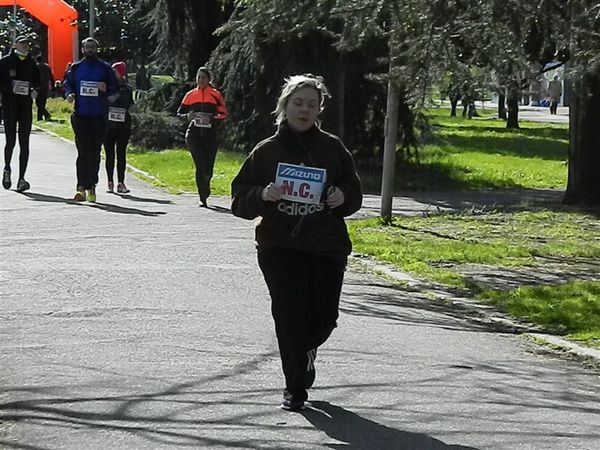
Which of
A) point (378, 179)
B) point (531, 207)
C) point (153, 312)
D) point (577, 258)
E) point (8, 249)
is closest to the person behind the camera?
point (153, 312)

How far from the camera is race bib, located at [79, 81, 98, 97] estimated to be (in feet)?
58.1

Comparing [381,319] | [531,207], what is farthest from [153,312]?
[531,207]

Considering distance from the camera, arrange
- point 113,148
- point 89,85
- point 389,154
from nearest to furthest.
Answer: point 389,154, point 89,85, point 113,148

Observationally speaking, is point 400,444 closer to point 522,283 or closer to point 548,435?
Result: point 548,435

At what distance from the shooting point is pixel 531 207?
20.1 metres

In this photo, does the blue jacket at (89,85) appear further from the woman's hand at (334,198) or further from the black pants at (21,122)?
the woman's hand at (334,198)

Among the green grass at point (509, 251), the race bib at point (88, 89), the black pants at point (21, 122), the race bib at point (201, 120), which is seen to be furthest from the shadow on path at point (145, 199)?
the green grass at point (509, 251)

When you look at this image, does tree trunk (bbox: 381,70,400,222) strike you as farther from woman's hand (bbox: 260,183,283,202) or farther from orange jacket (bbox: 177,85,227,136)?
woman's hand (bbox: 260,183,283,202)

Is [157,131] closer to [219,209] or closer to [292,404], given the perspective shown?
[219,209]

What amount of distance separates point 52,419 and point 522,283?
6553mm

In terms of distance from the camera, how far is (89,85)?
17.7m

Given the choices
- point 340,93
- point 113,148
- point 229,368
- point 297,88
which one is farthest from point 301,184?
point 340,93

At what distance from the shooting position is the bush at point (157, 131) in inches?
1141

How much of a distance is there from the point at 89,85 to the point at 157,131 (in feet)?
37.5
